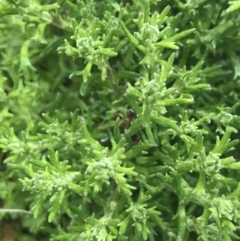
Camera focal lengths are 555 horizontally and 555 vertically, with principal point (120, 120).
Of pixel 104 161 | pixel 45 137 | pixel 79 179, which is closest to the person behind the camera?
pixel 104 161

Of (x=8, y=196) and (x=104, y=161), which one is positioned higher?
(x=104, y=161)

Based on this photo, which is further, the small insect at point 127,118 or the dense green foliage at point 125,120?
the small insect at point 127,118

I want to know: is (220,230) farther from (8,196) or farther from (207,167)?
(8,196)

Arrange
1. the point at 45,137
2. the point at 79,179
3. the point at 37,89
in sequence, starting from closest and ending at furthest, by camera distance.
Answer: the point at 79,179, the point at 45,137, the point at 37,89

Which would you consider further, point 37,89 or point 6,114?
point 37,89

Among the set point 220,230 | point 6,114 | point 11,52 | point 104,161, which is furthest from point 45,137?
point 220,230

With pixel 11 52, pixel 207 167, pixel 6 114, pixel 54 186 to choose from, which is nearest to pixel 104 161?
pixel 54 186

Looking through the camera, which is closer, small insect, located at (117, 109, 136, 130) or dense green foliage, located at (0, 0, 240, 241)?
dense green foliage, located at (0, 0, 240, 241)

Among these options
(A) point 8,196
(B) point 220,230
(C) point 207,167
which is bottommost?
(A) point 8,196
